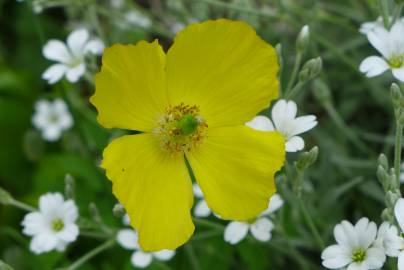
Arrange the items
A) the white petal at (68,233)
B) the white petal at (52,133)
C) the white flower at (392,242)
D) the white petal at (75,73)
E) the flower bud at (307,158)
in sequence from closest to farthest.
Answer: the white flower at (392,242), the flower bud at (307,158), the white petal at (68,233), the white petal at (75,73), the white petal at (52,133)

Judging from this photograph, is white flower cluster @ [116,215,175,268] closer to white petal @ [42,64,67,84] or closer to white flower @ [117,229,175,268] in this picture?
white flower @ [117,229,175,268]

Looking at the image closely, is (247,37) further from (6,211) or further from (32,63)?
(32,63)

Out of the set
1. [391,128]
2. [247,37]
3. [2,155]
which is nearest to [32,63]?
[2,155]

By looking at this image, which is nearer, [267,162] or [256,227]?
[267,162]

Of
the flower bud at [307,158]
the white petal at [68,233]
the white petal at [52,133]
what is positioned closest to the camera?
the flower bud at [307,158]

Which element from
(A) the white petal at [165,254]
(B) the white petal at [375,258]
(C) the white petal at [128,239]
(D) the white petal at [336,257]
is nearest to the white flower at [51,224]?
(C) the white petal at [128,239]

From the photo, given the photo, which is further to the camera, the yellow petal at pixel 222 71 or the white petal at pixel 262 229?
the white petal at pixel 262 229

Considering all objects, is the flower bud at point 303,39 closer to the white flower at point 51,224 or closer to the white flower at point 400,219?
the white flower at point 400,219
